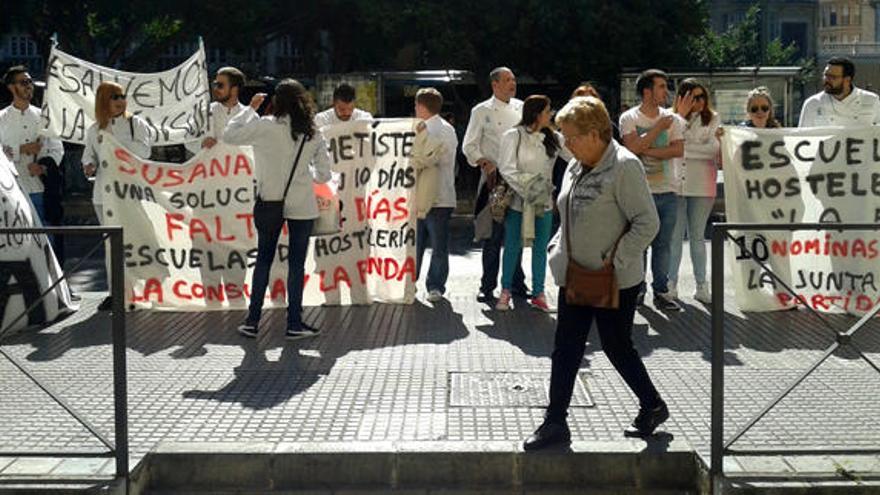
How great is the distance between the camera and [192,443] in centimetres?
571

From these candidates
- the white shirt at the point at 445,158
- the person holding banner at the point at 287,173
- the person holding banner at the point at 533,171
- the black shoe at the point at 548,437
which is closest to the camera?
the black shoe at the point at 548,437

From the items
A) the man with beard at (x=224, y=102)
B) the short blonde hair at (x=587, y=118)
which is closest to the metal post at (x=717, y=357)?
the short blonde hair at (x=587, y=118)

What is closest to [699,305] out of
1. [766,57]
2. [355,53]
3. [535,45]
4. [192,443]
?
[192,443]

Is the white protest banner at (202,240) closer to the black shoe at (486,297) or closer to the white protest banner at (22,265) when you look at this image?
the white protest banner at (22,265)

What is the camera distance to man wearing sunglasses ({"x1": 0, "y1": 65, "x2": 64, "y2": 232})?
9.87 m

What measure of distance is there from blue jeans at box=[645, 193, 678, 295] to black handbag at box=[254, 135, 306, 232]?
293 cm

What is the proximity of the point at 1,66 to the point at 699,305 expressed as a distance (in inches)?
977

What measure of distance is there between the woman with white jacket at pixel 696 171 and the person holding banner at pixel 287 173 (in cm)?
302

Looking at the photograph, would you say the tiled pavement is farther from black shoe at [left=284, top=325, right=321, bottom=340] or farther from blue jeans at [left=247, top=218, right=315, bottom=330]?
blue jeans at [left=247, top=218, right=315, bottom=330]

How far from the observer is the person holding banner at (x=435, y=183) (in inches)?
384

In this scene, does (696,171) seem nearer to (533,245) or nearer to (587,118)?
(533,245)

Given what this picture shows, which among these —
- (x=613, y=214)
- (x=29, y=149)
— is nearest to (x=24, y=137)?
(x=29, y=149)

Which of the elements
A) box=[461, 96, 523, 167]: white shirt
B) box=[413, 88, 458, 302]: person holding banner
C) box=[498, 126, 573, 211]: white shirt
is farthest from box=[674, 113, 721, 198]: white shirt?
box=[413, 88, 458, 302]: person holding banner

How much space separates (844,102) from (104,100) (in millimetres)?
5721
